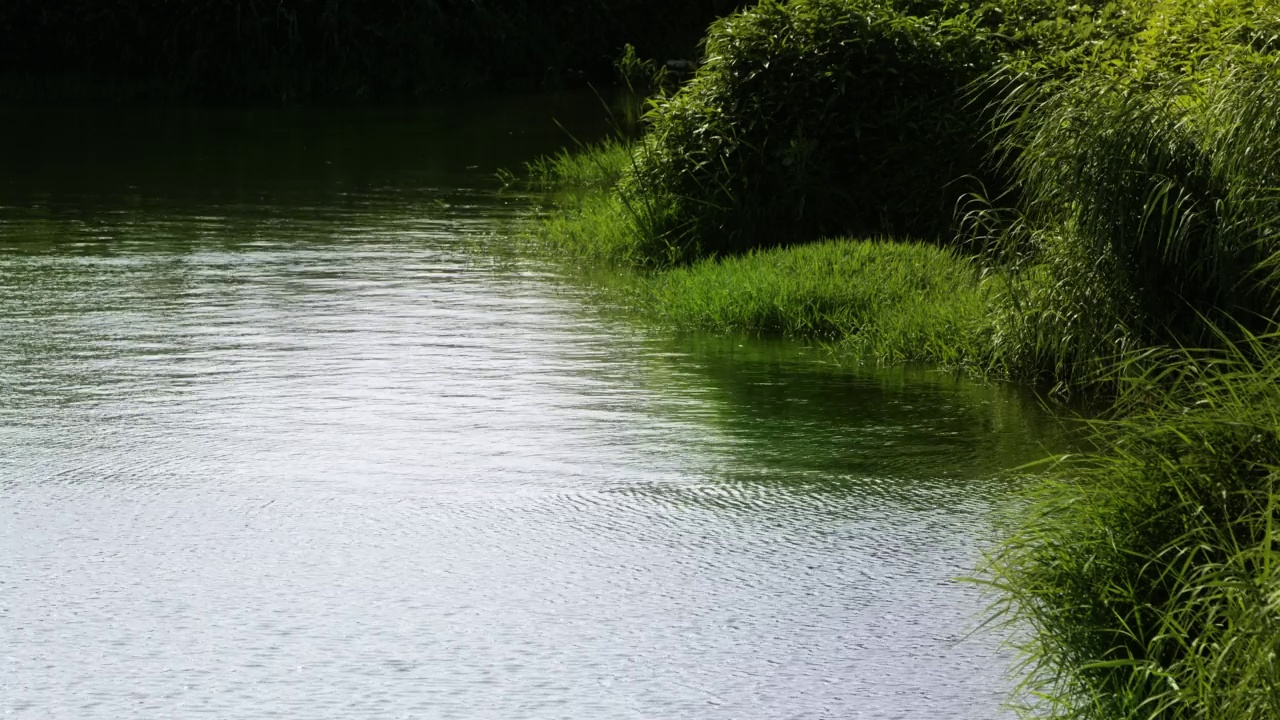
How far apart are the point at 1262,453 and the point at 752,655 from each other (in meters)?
1.46

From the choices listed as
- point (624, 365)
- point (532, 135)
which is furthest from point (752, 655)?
point (532, 135)

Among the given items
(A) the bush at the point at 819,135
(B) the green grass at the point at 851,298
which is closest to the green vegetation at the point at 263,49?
(A) the bush at the point at 819,135

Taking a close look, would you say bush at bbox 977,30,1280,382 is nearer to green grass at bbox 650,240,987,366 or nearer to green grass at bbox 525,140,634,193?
green grass at bbox 650,240,987,366

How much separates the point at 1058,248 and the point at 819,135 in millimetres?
3922

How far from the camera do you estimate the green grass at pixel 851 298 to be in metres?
9.73

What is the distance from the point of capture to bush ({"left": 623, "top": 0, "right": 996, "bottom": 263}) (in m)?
12.4

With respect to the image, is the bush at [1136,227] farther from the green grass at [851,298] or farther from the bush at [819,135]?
the bush at [819,135]

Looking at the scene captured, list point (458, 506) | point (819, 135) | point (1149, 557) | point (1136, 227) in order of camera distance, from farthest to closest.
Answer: point (819, 135), point (1136, 227), point (458, 506), point (1149, 557)

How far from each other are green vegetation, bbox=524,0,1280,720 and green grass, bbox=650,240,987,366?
0.07 feet

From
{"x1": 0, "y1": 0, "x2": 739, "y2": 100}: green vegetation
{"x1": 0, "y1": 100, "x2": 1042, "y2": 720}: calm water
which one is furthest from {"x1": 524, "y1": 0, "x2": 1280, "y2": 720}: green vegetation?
{"x1": 0, "y1": 0, "x2": 739, "y2": 100}: green vegetation

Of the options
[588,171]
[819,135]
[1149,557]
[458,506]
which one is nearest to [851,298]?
[819,135]

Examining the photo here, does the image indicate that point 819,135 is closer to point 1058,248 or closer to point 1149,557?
point 1058,248

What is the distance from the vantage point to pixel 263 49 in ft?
96.0

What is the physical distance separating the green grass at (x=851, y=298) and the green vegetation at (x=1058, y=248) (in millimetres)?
22
